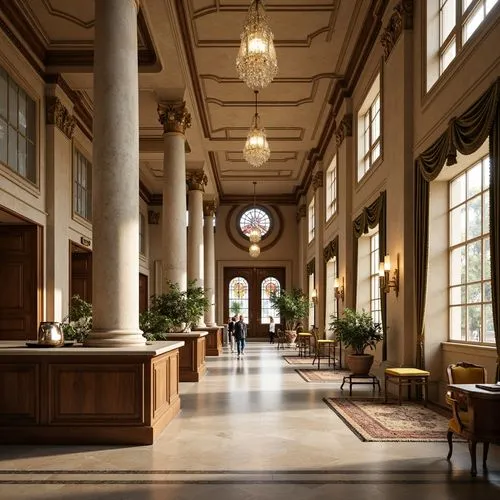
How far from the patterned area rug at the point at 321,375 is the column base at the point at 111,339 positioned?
648 cm

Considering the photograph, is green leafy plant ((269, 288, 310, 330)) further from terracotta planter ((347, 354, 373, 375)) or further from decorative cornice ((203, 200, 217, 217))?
terracotta planter ((347, 354, 373, 375))

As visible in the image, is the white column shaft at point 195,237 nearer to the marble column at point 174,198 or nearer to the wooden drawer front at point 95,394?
the marble column at point 174,198

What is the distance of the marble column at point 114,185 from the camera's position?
6895 millimetres

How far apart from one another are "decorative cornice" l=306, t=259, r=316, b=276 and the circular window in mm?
4582

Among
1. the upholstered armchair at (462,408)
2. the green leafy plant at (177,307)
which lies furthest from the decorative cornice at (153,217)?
the upholstered armchair at (462,408)

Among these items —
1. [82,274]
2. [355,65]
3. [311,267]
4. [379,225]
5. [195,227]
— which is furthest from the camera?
[311,267]

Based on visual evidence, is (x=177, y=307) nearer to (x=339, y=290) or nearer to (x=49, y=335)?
(x=339, y=290)

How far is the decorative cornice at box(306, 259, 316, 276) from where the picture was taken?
Answer: 22656 millimetres

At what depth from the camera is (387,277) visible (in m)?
10.6

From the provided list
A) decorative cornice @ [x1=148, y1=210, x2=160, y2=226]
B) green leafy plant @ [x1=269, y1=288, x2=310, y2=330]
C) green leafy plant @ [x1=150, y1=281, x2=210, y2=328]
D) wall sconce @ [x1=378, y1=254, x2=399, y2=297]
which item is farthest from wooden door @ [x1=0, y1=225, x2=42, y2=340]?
decorative cornice @ [x1=148, y1=210, x2=160, y2=226]

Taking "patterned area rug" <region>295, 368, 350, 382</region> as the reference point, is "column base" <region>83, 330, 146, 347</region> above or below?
above

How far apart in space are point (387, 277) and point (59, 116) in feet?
23.4

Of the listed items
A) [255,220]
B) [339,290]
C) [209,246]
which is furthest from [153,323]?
[255,220]

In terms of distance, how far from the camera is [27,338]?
38.8 feet
